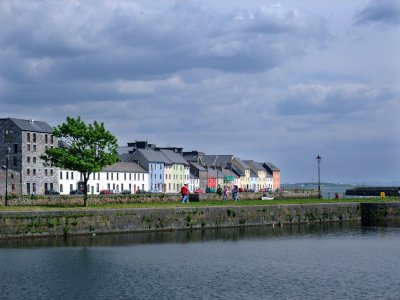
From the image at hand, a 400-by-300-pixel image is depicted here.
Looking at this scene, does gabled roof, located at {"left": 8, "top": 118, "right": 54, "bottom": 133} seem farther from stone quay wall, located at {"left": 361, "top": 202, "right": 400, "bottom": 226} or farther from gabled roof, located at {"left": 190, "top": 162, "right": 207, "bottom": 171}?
→ stone quay wall, located at {"left": 361, "top": 202, "right": 400, "bottom": 226}

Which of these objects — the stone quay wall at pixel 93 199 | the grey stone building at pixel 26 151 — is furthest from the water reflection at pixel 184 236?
the grey stone building at pixel 26 151

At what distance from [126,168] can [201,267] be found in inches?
4163

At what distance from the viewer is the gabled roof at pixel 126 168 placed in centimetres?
14162

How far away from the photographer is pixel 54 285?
37.2m

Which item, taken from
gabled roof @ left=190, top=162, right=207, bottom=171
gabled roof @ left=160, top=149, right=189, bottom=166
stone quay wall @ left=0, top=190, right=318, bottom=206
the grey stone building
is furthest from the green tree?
gabled roof @ left=190, top=162, right=207, bottom=171

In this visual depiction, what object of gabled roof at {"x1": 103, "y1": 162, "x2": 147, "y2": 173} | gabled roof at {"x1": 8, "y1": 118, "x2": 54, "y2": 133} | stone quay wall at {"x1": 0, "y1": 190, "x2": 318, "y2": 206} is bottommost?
stone quay wall at {"x1": 0, "y1": 190, "x2": 318, "y2": 206}

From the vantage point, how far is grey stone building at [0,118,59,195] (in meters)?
122

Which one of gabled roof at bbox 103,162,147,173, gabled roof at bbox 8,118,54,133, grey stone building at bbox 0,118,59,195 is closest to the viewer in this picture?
grey stone building at bbox 0,118,59,195

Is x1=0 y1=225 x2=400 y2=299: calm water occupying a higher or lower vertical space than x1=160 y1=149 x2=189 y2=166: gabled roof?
lower

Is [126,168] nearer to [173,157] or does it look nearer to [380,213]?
[173,157]

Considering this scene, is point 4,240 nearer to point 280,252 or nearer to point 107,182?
point 280,252

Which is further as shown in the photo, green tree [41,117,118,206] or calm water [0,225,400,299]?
green tree [41,117,118,206]

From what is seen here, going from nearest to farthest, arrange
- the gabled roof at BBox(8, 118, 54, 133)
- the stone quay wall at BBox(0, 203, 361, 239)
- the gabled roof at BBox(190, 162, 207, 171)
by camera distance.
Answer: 1. the stone quay wall at BBox(0, 203, 361, 239)
2. the gabled roof at BBox(8, 118, 54, 133)
3. the gabled roof at BBox(190, 162, 207, 171)

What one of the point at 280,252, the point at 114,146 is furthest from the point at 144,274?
the point at 114,146
